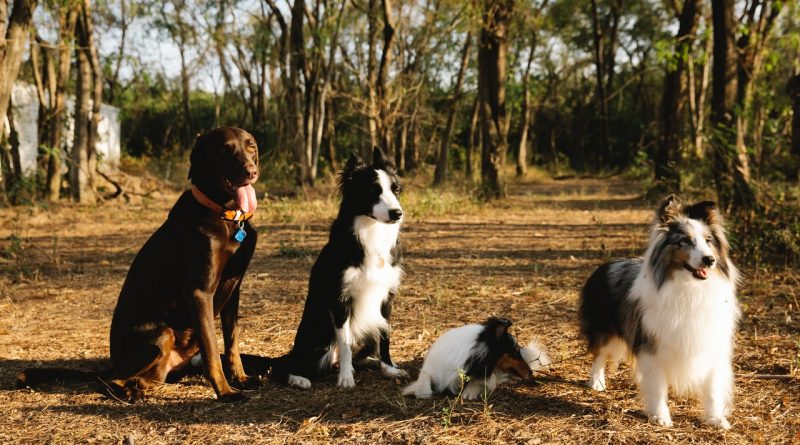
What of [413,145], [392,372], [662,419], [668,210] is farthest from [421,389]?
[413,145]

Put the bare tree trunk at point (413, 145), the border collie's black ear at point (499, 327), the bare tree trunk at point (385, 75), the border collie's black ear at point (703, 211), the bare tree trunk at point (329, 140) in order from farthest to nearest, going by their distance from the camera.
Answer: the bare tree trunk at point (413, 145) < the bare tree trunk at point (329, 140) < the bare tree trunk at point (385, 75) < the border collie's black ear at point (499, 327) < the border collie's black ear at point (703, 211)

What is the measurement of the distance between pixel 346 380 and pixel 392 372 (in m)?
0.35

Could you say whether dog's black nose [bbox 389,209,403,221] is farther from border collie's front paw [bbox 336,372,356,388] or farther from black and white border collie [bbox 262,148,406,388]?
border collie's front paw [bbox 336,372,356,388]

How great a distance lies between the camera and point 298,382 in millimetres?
4102

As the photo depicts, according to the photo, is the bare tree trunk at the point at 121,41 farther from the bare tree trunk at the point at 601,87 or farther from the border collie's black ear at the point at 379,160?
the border collie's black ear at the point at 379,160

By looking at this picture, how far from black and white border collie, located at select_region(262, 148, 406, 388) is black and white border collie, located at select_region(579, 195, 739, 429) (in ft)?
5.08

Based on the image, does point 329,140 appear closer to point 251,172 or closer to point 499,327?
point 251,172

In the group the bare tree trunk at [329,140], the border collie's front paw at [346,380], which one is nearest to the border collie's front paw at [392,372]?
the border collie's front paw at [346,380]

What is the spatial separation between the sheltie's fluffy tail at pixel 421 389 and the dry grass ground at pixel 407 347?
0.29 ft

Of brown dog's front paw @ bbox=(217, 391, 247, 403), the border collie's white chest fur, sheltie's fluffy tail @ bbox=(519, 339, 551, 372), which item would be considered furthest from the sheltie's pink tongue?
sheltie's fluffy tail @ bbox=(519, 339, 551, 372)

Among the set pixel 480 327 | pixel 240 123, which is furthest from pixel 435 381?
pixel 240 123

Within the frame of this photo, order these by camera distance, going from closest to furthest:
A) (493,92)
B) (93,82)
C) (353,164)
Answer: (353,164) < (93,82) < (493,92)

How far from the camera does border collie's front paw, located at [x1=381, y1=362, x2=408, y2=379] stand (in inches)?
167

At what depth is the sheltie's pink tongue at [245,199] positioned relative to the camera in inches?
146
